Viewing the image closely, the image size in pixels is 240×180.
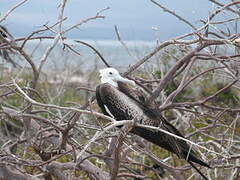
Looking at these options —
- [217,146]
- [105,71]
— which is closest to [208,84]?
[217,146]

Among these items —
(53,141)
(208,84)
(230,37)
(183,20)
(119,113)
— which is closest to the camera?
(230,37)

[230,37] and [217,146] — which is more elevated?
[230,37]

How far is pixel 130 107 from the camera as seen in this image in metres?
2.58

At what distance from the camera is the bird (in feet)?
8.16

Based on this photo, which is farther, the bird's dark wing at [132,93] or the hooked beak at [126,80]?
the bird's dark wing at [132,93]

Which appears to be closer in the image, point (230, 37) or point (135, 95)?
point (230, 37)

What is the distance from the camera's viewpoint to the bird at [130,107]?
2.49 meters

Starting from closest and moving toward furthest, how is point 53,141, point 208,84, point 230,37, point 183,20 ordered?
1. point 230,37
2. point 183,20
3. point 53,141
4. point 208,84

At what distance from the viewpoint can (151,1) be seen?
2.34m

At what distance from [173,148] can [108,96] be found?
0.44m

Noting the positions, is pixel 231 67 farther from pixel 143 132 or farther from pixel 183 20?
pixel 143 132

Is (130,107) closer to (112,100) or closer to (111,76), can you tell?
(112,100)

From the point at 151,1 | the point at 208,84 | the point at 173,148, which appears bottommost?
the point at 208,84

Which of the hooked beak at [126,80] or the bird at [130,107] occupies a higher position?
the hooked beak at [126,80]
